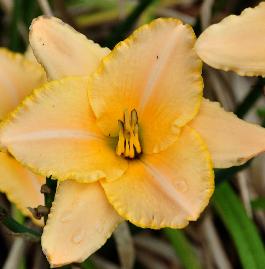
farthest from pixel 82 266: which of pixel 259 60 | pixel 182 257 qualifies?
pixel 259 60

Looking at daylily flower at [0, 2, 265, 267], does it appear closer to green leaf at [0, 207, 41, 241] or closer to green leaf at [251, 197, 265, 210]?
green leaf at [0, 207, 41, 241]

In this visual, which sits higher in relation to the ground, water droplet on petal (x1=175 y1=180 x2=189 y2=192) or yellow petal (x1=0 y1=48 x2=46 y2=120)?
yellow petal (x1=0 y1=48 x2=46 y2=120)

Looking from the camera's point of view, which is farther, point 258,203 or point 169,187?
point 258,203

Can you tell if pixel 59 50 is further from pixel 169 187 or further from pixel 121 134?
pixel 169 187

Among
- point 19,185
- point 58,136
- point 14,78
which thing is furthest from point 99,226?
point 14,78

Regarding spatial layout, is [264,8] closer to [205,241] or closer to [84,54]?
[84,54]

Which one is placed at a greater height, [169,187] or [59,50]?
[59,50]

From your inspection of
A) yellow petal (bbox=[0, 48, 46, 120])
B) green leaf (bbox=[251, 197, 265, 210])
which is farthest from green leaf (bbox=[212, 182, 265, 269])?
yellow petal (bbox=[0, 48, 46, 120])
